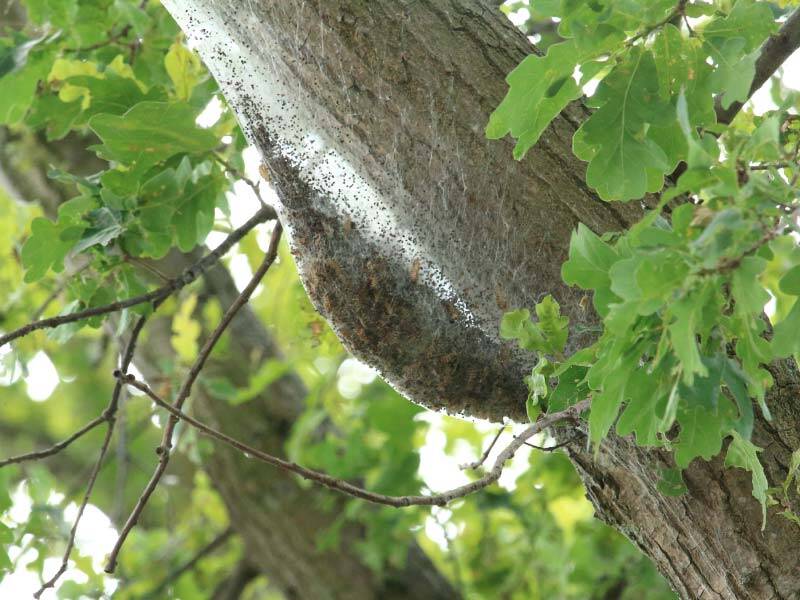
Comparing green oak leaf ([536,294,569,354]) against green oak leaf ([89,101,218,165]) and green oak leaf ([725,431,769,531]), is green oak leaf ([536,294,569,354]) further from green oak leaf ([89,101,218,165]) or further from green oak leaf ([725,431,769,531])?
green oak leaf ([89,101,218,165])

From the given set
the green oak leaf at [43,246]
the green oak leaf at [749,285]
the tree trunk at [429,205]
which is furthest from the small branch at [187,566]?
the green oak leaf at [749,285]

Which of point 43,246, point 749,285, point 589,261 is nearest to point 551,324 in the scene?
point 589,261

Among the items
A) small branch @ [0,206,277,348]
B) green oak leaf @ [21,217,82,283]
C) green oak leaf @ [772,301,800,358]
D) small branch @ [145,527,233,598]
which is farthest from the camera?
small branch @ [145,527,233,598]

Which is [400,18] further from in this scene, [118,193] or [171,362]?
[171,362]

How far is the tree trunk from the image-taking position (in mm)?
1431

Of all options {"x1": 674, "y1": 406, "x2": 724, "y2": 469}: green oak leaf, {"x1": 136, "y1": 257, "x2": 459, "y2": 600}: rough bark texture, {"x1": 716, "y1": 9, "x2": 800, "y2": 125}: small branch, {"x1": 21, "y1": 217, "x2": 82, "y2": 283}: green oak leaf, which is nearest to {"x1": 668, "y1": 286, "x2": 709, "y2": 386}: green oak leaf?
{"x1": 674, "y1": 406, "x2": 724, "y2": 469}: green oak leaf

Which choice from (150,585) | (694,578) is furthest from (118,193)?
(150,585)

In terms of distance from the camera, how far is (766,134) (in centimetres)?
99

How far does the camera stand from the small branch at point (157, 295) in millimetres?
1715

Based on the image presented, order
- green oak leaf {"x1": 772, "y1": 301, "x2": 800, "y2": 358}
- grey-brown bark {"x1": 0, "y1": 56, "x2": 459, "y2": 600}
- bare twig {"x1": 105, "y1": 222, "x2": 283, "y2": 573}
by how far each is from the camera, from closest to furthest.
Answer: green oak leaf {"x1": 772, "y1": 301, "x2": 800, "y2": 358} < bare twig {"x1": 105, "y1": 222, "x2": 283, "y2": 573} < grey-brown bark {"x1": 0, "y1": 56, "x2": 459, "y2": 600}

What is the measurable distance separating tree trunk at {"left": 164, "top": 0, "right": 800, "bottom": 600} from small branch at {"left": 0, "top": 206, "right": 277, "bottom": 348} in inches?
20.2

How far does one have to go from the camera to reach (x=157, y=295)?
1.93 metres

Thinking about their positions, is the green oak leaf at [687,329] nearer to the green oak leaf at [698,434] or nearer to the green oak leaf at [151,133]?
the green oak leaf at [698,434]

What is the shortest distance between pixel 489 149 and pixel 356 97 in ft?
0.73
